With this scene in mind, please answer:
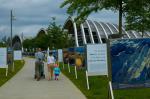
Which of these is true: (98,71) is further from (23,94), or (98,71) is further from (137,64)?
(137,64)

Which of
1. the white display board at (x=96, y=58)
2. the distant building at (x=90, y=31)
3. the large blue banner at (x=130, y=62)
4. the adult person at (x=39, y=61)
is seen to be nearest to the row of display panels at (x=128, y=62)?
the large blue banner at (x=130, y=62)

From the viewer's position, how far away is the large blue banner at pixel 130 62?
13.9 m

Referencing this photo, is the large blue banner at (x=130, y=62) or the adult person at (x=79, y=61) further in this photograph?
the adult person at (x=79, y=61)

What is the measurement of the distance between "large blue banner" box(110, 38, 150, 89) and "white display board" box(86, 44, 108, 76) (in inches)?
214

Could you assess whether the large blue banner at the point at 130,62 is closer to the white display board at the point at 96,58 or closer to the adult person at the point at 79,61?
the white display board at the point at 96,58

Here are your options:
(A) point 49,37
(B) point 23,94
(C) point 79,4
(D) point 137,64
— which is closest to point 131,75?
(D) point 137,64

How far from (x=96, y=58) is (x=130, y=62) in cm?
589

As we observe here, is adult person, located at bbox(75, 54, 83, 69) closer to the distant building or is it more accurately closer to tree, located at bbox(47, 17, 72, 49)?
tree, located at bbox(47, 17, 72, 49)

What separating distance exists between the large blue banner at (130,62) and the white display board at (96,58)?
5.43 meters

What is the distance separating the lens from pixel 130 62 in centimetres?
1411

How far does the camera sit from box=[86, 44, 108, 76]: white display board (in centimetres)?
1975

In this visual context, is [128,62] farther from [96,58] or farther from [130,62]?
[96,58]

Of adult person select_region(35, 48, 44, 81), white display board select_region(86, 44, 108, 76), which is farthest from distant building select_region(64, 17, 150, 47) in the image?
white display board select_region(86, 44, 108, 76)

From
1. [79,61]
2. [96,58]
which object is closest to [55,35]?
[79,61]
